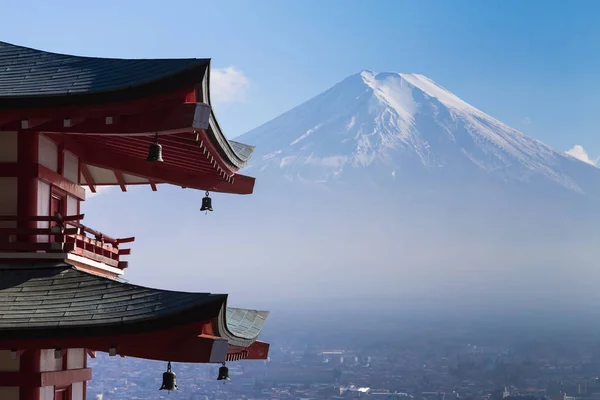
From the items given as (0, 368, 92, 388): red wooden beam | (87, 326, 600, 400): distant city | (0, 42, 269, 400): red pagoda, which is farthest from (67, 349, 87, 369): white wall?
(87, 326, 600, 400): distant city

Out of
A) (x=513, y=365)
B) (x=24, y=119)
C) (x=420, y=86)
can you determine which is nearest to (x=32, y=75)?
(x=24, y=119)

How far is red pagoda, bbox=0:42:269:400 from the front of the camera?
10.8 metres

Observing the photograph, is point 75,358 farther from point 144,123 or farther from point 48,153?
point 144,123

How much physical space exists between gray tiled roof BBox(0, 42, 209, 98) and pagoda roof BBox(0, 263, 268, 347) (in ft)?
5.89

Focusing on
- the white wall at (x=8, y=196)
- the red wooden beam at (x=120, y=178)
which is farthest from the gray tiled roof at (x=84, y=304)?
the red wooden beam at (x=120, y=178)

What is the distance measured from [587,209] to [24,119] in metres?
161

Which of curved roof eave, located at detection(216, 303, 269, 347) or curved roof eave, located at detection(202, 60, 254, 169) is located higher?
curved roof eave, located at detection(202, 60, 254, 169)

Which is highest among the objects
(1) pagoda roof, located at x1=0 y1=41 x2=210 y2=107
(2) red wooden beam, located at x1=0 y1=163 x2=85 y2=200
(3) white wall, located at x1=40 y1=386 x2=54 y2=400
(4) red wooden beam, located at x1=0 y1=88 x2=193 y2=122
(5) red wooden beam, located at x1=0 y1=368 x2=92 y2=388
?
(1) pagoda roof, located at x1=0 y1=41 x2=210 y2=107

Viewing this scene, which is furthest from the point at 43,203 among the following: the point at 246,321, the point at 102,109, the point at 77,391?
the point at 246,321

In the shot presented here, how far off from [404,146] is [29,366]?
166371 mm

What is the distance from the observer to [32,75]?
486 inches

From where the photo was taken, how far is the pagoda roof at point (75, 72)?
1126 cm

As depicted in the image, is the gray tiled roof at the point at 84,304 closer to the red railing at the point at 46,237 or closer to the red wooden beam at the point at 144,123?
the red railing at the point at 46,237

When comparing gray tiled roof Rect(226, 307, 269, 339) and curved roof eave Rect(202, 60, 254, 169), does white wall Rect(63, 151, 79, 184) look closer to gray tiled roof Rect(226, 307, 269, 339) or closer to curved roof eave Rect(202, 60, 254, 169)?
curved roof eave Rect(202, 60, 254, 169)
